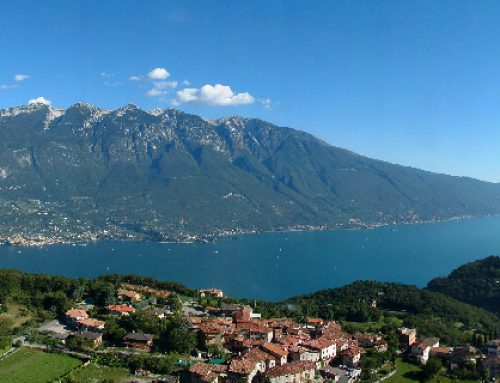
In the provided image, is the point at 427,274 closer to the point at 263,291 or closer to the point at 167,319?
the point at 263,291

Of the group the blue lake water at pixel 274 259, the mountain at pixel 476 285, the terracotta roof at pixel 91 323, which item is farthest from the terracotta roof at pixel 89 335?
the blue lake water at pixel 274 259

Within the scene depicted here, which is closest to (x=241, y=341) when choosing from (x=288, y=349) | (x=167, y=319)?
(x=288, y=349)

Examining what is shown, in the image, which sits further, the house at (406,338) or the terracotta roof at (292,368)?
the house at (406,338)

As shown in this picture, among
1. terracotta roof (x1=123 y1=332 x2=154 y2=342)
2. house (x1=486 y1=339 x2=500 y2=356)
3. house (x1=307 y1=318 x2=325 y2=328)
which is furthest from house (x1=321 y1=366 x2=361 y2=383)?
house (x1=486 y1=339 x2=500 y2=356)

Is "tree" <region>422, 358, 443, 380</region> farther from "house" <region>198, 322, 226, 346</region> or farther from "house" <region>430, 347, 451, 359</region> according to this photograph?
"house" <region>198, 322, 226, 346</region>

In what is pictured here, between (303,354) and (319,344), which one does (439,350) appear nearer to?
(319,344)

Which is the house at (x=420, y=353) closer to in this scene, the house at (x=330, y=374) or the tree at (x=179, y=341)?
the house at (x=330, y=374)
